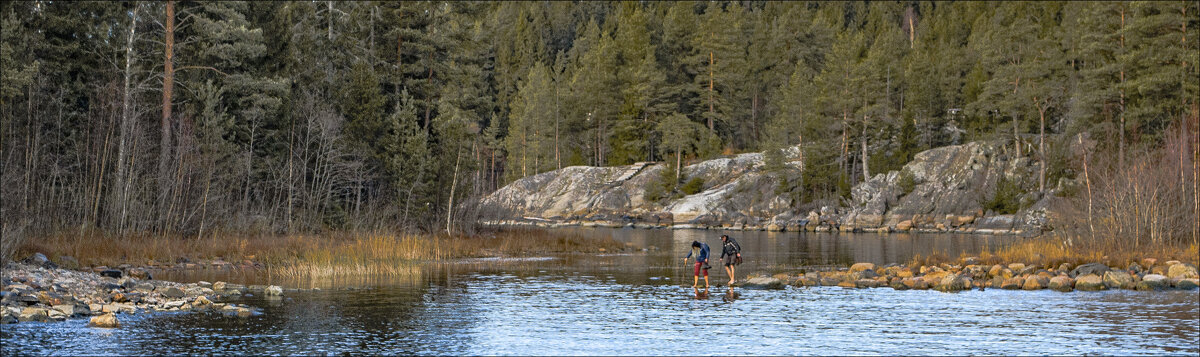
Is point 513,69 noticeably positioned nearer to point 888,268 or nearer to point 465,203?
point 465,203

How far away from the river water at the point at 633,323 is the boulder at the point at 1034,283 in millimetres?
1410

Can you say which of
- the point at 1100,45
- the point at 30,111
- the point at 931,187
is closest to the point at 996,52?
the point at 931,187

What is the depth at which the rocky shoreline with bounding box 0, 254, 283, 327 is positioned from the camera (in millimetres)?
22703

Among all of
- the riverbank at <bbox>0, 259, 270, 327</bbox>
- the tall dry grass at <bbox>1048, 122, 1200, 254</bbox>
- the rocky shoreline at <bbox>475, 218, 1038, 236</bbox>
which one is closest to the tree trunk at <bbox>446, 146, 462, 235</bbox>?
the riverbank at <bbox>0, 259, 270, 327</bbox>

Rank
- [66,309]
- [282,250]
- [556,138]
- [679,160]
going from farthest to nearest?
[556,138] → [679,160] → [282,250] → [66,309]

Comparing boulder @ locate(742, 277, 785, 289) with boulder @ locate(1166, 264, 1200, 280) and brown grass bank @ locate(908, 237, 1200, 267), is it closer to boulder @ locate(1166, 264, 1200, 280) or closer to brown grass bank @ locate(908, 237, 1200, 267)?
brown grass bank @ locate(908, 237, 1200, 267)

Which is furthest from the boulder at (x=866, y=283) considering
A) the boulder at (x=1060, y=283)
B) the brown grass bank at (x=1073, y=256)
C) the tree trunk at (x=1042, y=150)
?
the tree trunk at (x=1042, y=150)

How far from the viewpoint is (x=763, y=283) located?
112ft

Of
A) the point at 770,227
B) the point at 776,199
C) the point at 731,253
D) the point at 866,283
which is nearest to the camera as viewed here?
the point at 731,253

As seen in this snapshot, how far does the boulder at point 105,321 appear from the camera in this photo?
71.1 feet

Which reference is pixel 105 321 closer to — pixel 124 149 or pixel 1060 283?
pixel 124 149

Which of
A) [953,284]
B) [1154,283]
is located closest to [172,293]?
[953,284]

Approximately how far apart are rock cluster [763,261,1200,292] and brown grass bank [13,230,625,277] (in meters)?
14.0

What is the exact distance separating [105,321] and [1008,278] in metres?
27.7
